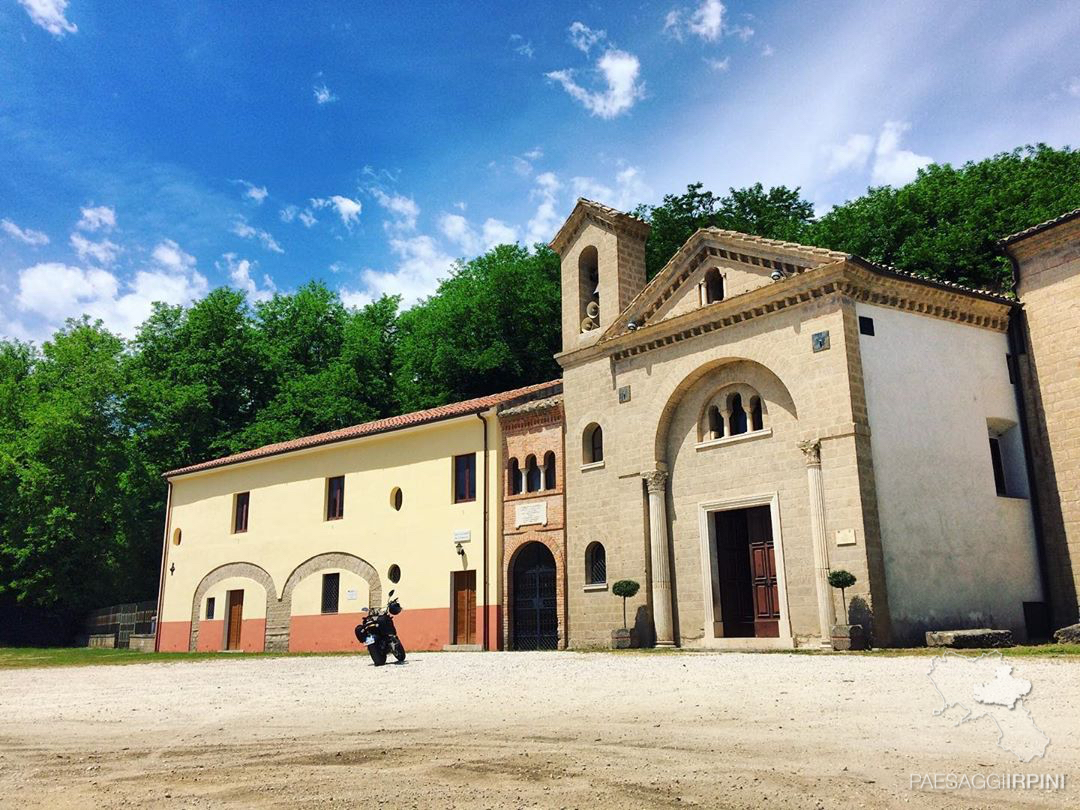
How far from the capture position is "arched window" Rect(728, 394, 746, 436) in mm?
20703

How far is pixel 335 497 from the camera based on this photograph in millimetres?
30328

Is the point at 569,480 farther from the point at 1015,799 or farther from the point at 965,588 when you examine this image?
Result: the point at 1015,799

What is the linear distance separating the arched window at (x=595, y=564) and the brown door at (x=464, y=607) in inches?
167

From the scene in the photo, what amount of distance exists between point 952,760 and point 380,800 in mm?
3921

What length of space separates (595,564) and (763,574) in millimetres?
4911

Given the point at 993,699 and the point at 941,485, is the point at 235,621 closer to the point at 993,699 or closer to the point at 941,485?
the point at 941,485

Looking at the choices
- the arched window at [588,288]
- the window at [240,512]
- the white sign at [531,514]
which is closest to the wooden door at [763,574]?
the white sign at [531,514]

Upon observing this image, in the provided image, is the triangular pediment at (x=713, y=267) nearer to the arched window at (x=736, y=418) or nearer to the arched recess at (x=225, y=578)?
the arched window at (x=736, y=418)

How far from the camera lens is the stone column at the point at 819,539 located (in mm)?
17312

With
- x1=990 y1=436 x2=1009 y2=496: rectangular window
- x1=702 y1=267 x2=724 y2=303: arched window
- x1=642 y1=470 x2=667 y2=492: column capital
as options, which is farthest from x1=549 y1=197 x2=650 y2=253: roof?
x1=990 y1=436 x2=1009 y2=496: rectangular window

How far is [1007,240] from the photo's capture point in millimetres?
20625

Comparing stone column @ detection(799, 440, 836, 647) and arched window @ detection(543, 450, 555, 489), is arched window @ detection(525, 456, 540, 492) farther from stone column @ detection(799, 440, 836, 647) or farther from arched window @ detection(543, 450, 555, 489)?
stone column @ detection(799, 440, 836, 647)

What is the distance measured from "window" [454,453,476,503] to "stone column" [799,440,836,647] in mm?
11105

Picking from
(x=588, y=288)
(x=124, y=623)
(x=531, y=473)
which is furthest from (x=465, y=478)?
(x=124, y=623)
